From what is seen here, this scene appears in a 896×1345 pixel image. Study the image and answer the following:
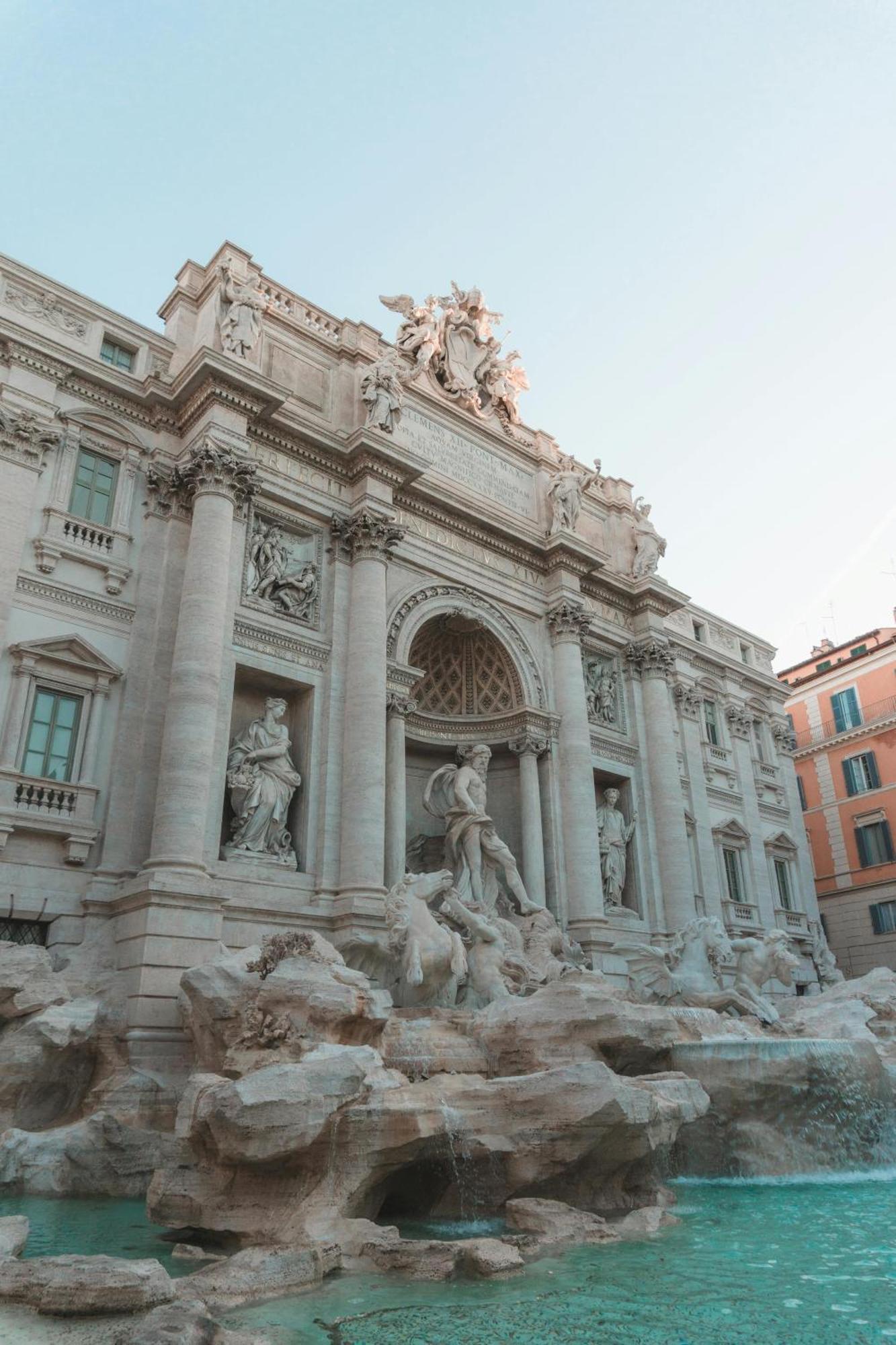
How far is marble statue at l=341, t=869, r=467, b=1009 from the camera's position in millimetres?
12523

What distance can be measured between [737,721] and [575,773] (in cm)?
946

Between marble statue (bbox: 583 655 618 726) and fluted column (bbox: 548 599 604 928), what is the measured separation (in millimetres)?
1019

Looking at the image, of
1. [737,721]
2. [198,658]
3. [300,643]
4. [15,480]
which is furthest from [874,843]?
[15,480]

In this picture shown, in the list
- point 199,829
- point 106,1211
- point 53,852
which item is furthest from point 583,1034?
point 53,852

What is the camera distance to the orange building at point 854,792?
30.3 metres

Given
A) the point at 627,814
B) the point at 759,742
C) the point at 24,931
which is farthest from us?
the point at 759,742

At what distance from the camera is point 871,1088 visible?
11.7 m

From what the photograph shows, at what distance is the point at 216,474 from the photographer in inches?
605

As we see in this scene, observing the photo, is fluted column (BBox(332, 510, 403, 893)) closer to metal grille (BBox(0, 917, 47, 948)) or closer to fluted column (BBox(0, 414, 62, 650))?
metal grille (BBox(0, 917, 47, 948))

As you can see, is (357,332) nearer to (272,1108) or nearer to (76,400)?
(76,400)

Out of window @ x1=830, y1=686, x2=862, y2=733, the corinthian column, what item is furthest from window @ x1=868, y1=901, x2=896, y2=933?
the corinthian column

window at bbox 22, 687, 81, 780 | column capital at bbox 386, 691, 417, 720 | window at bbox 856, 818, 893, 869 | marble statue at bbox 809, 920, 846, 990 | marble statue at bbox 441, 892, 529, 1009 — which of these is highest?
window at bbox 856, 818, 893, 869

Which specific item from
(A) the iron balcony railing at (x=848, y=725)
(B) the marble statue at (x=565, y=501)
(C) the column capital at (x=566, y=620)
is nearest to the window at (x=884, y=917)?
(A) the iron balcony railing at (x=848, y=725)

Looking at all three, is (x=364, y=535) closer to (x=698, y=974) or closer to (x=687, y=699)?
(x=698, y=974)
